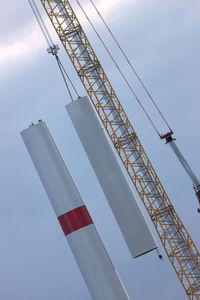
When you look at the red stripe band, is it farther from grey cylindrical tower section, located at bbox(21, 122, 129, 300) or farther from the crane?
the crane

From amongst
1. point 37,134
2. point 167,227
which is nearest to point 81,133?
point 37,134

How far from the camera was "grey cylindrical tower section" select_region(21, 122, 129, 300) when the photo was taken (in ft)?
105

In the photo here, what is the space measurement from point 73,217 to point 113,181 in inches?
290

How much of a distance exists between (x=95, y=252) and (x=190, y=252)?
1617 centimetres

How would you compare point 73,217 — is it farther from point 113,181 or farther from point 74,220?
point 113,181

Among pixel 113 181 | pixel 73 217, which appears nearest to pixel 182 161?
pixel 113 181

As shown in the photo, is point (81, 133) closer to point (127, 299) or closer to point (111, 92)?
point (111, 92)

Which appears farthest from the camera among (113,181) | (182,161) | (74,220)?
(182,161)

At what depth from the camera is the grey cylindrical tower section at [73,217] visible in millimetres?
31938

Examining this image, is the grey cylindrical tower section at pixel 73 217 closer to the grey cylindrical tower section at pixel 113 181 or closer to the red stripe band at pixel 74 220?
the red stripe band at pixel 74 220

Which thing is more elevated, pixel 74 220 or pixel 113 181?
pixel 113 181

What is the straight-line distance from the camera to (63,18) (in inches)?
1834

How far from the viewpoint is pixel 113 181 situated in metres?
38.9

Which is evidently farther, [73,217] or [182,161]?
[182,161]
